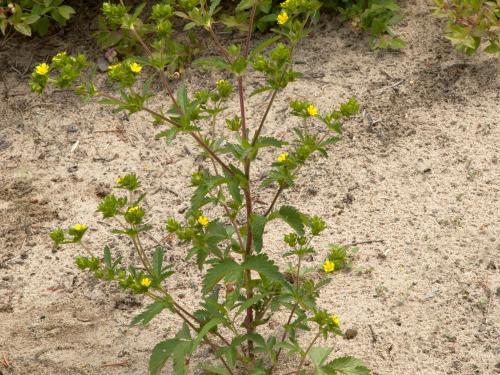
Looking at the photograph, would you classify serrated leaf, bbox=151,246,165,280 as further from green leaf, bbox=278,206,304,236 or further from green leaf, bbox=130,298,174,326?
green leaf, bbox=278,206,304,236

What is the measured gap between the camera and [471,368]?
3.00 m

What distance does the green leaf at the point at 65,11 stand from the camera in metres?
4.54

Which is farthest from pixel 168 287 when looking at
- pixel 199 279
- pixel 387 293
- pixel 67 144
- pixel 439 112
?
pixel 439 112

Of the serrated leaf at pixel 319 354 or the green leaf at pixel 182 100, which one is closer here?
the green leaf at pixel 182 100

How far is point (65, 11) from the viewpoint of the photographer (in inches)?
180

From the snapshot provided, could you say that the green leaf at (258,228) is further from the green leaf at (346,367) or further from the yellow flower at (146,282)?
the green leaf at (346,367)

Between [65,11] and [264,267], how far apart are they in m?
2.55

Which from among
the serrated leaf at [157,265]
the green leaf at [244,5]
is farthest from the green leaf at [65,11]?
the serrated leaf at [157,265]

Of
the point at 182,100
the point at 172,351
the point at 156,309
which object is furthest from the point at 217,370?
the point at 182,100

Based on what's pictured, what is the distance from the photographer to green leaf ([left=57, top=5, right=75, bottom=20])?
4.54m

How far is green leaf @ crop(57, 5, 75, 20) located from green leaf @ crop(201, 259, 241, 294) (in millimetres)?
2416

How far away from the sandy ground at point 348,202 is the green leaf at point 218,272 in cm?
68

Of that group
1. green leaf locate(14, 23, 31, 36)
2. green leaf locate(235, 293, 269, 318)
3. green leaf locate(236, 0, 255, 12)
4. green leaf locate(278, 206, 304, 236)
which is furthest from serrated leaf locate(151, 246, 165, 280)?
green leaf locate(14, 23, 31, 36)

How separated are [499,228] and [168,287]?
140 centimetres
